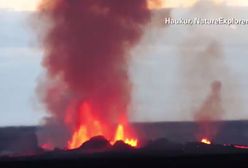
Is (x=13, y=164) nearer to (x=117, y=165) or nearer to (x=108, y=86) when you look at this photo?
(x=117, y=165)

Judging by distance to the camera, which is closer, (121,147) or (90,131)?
(121,147)

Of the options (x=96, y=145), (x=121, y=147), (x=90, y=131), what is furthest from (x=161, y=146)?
(x=90, y=131)

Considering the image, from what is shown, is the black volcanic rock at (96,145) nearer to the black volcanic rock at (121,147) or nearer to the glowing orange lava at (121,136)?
the black volcanic rock at (121,147)

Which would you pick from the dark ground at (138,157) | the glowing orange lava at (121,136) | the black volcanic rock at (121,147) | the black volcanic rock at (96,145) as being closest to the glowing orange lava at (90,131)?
the glowing orange lava at (121,136)

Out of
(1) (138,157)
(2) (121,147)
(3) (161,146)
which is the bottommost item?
(1) (138,157)

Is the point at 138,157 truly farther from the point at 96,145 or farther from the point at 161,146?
the point at 161,146

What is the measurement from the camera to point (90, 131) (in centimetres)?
2388

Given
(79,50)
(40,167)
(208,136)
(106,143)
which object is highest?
(79,50)

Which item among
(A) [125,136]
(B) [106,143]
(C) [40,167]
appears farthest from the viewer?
(A) [125,136]

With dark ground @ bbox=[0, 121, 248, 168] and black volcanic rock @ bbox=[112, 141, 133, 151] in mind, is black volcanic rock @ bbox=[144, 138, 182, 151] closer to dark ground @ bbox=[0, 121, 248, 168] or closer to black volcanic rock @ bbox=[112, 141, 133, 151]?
dark ground @ bbox=[0, 121, 248, 168]

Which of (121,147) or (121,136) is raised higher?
(121,136)

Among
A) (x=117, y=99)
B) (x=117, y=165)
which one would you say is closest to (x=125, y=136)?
(x=117, y=99)

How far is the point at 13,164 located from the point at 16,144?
7.64 meters

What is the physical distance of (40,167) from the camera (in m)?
17.8
